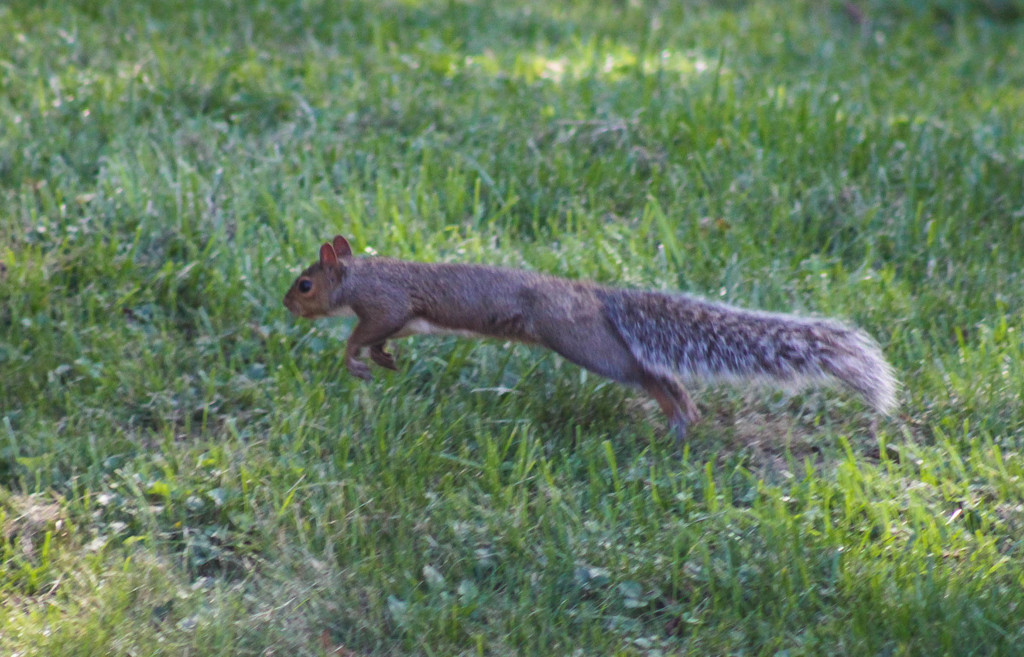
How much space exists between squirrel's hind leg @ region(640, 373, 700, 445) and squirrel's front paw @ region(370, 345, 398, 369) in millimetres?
860

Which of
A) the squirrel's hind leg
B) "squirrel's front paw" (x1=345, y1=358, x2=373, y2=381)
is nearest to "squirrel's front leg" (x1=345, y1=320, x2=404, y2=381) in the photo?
"squirrel's front paw" (x1=345, y1=358, x2=373, y2=381)

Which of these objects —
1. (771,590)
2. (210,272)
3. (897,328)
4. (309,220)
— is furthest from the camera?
(309,220)

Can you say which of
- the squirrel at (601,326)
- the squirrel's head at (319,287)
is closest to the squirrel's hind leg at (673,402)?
the squirrel at (601,326)

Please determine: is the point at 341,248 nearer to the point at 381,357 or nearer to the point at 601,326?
the point at 381,357

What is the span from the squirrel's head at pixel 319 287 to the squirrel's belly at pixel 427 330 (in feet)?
0.80

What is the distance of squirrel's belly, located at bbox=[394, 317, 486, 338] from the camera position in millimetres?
3826

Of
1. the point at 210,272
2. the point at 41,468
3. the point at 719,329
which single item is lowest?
the point at 41,468

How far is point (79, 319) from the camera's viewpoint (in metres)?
4.23

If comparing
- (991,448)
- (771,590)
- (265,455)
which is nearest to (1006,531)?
(991,448)

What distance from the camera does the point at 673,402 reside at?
12.1 ft

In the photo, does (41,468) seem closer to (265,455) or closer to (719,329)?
(265,455)

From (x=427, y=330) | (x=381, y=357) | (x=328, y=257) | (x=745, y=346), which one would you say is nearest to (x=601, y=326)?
(x=745, y=346)

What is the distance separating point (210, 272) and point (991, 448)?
2.80m

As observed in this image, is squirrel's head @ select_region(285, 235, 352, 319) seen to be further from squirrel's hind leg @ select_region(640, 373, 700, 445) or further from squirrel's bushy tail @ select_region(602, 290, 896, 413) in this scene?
squirrel's hind leg @ select_region(640, 373, 700, 445)
